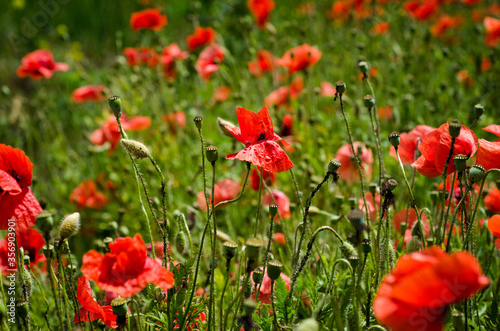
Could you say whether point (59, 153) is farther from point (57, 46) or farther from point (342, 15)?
point (57, 46)

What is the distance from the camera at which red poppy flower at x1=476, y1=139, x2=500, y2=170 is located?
1.17 meters

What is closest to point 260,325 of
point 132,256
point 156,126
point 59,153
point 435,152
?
point 132,256

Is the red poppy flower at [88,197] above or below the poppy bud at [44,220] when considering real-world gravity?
above

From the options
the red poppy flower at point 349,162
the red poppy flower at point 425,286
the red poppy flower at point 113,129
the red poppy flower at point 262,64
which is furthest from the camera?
the red poppy flower at point 262,64

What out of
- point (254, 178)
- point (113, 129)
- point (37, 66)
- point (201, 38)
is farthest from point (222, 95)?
point (254, 178)

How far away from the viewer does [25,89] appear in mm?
5355

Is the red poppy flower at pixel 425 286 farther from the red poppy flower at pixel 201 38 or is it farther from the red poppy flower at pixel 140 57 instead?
the red poppy flower at pixel 140 57

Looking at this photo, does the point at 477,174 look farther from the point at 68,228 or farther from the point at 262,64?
the point at 262,64

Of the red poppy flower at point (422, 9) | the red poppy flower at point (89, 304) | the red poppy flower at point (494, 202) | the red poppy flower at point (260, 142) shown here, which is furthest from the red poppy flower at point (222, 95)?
the red poppy flower at point (89, 304)

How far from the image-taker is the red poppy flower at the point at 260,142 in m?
1.22

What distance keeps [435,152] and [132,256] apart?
80cm

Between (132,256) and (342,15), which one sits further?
(342,15)

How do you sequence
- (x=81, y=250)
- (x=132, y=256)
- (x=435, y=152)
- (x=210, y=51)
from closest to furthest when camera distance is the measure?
(x=132, y=256), (x=435, y=152), (x=81, y=250), (x=210, y=51)

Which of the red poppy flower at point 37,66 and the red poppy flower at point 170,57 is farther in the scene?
the red poppy flower at point 170,57
